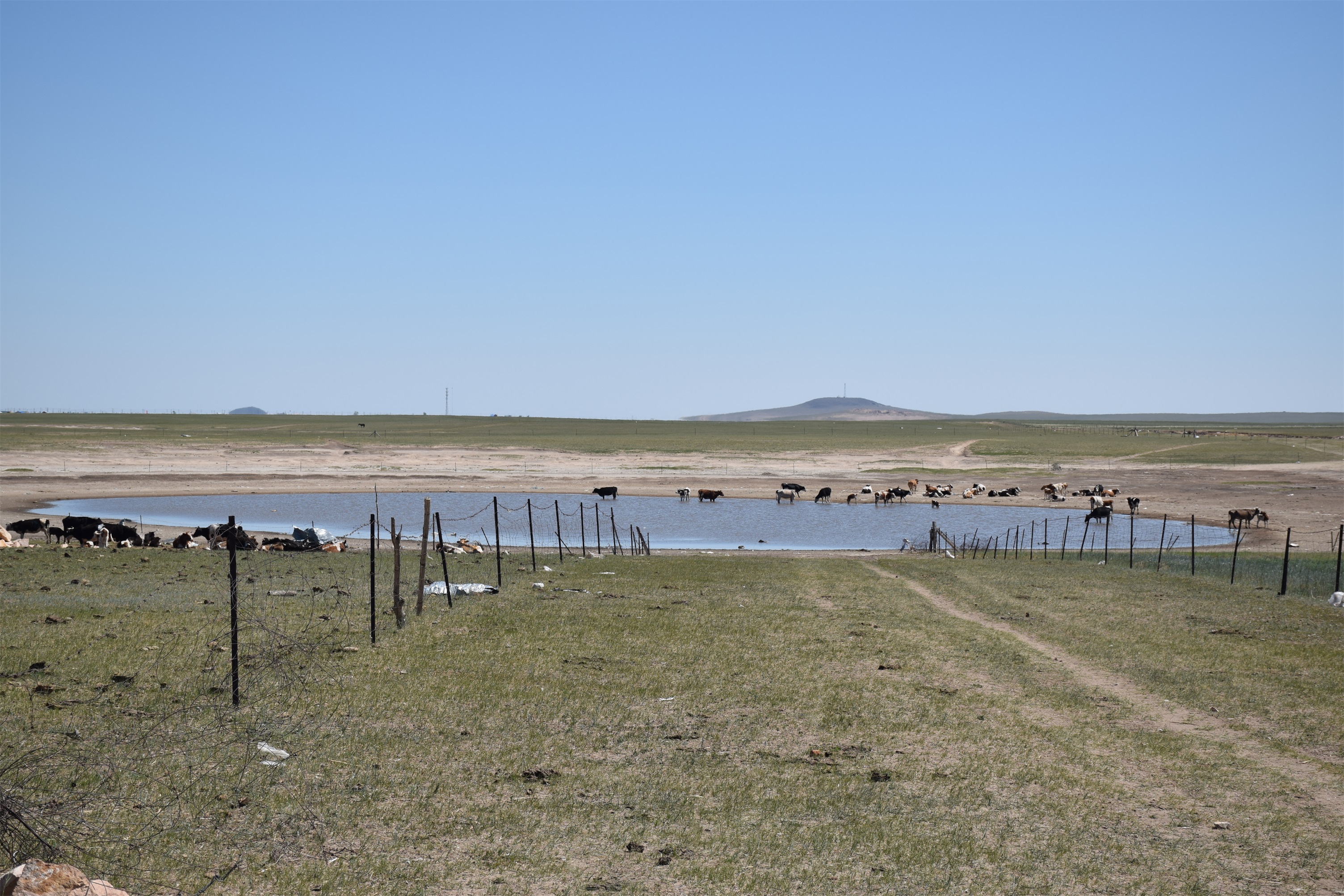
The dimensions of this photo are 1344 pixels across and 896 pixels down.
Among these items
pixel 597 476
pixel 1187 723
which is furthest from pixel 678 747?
pixel 597 476

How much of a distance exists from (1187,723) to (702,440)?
129613 mm

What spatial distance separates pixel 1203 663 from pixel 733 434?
14876 centimetres

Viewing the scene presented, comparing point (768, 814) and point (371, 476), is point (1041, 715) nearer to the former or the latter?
point (768, 814)

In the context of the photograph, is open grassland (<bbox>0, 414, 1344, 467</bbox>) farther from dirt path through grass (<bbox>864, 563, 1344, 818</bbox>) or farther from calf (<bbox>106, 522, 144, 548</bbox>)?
dirt path through grass (<bbox>864, 563, 1344, 818</bbox>)

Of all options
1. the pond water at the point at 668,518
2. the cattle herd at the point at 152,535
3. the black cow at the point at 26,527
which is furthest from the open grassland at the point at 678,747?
the pond water at the point at 668,518

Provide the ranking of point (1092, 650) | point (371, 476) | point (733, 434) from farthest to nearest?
point (733, 434) → point (371, 476) → point (1092, 650)

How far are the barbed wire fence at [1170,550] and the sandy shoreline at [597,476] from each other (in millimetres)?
2295

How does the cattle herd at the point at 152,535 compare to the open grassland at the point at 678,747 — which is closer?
the open grassland at the point at 678,747

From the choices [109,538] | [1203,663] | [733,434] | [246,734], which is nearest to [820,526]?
[109,538]

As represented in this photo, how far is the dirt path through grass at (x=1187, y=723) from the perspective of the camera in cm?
1161

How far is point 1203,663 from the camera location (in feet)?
59.4

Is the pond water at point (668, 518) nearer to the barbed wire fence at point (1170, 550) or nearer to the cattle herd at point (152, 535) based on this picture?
the barbed wire fence at point (1170, 550)

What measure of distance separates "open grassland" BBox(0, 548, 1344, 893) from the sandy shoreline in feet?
121

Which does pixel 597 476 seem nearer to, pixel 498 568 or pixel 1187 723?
pixel 498 568
